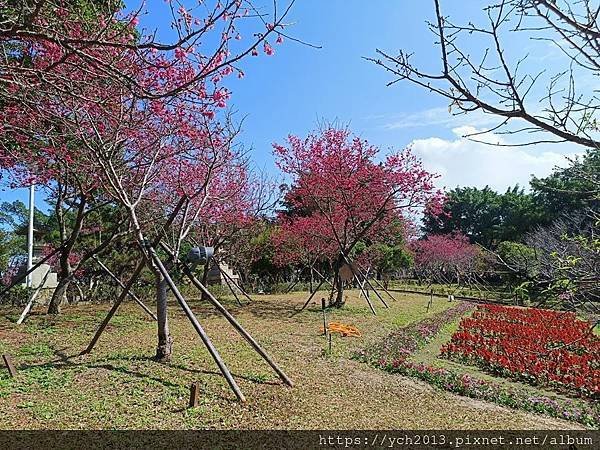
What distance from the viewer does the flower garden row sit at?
13.8 feet

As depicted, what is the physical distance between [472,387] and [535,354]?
3.01 ft

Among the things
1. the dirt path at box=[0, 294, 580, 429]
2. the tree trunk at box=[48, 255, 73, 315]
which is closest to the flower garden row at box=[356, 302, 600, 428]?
the dirt path at box=[0, 294, 580, 429]

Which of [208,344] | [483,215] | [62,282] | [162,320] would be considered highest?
[483,215]

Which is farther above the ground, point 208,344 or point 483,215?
point 483,215

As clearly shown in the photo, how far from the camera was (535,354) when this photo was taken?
4980mm

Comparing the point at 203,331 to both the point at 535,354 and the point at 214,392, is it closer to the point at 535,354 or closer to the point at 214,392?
the point at 214,392

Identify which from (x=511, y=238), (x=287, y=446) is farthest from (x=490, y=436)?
(x=511, y=238)

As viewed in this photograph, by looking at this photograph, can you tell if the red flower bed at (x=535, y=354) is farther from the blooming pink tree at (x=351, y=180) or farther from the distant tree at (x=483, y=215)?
the distant tree at (x=483, y=215)

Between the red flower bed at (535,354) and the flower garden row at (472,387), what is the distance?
20.1 inches

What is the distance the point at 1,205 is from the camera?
69.6 ft

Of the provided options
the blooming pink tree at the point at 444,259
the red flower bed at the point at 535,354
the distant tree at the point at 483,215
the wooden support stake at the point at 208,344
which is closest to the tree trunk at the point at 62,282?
the wooden support stake at the point at 208,344

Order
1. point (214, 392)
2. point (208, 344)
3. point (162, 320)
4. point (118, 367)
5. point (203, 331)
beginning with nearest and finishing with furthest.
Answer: point (214, 392), point (208, 344), point (203, 331), point (118, 367), point (162, 320)

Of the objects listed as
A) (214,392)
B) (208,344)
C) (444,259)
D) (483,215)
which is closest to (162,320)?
(208,344)

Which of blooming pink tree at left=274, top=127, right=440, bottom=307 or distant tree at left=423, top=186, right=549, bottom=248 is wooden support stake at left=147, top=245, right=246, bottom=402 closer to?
blooming pink tree at left=274, top=127, right=440, bottom=307
